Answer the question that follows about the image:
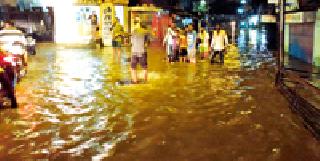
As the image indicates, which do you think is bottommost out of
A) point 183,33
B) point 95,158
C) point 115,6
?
point 95,158

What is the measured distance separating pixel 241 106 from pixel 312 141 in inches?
130

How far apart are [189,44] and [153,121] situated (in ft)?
41.4

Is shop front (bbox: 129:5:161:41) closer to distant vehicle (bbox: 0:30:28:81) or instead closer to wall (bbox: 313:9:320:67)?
wall (bbox: 313:9:320:67)

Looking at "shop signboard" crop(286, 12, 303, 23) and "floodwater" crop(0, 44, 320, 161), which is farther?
"shop signboard" crop(286, 12, 303, 23)

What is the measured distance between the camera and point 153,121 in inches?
386

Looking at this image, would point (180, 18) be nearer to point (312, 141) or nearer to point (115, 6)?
point (115, 6)

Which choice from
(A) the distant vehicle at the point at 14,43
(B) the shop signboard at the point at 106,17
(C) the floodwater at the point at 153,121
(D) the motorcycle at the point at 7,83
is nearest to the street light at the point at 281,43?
(C) the floodwater at the point at 153,121

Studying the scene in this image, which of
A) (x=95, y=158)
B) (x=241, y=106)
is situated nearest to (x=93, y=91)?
(x=241, y=106)

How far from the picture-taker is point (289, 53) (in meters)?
27.5

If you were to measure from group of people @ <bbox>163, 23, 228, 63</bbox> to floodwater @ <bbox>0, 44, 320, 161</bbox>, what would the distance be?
15.8 ft

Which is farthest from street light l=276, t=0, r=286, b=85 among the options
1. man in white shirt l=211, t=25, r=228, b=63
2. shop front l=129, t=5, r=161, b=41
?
shop front l=129, t=5, r=161, b=41

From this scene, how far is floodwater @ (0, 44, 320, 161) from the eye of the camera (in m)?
7.57

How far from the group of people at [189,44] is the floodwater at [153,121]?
15.8ft

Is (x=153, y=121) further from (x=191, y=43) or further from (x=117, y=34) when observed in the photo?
(x=117, y=34)
